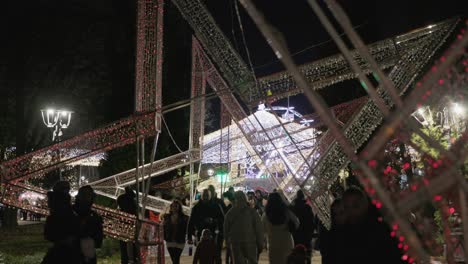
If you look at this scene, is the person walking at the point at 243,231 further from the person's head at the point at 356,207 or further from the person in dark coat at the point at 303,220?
the person's head at the point at 356,207

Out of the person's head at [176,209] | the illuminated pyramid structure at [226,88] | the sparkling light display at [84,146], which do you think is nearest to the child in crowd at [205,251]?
the illuminated pyramid structure at [226,88]

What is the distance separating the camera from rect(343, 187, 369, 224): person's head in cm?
486

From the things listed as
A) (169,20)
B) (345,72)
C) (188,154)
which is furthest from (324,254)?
(169,20)

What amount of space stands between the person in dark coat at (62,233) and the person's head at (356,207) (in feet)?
8.75

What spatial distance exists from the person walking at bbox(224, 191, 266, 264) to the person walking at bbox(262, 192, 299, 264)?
33 centimetres

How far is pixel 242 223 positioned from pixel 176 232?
2.26 m

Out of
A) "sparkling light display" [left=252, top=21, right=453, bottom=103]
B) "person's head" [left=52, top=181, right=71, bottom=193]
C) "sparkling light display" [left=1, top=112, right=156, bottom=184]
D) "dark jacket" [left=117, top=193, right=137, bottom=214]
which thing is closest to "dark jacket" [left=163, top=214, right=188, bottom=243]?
"dark jacket" [left=117, top=193, right=137, bottom=214]

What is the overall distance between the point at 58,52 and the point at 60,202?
2281 cm

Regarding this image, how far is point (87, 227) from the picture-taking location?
21.1 feet

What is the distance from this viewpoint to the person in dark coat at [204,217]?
1271cm

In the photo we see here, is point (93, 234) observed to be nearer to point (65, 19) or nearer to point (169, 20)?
point (65, 19)

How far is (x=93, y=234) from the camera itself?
655 cm

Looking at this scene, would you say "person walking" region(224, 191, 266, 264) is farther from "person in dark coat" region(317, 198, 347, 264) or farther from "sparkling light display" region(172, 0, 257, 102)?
"person in dark coat" region(317, 198, 347, 264)

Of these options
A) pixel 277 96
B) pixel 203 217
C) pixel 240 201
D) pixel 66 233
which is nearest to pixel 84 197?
pixel 66 233
